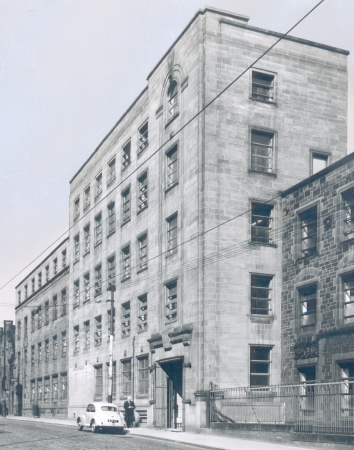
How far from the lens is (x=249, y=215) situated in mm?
36062

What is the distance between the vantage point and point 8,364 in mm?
84312

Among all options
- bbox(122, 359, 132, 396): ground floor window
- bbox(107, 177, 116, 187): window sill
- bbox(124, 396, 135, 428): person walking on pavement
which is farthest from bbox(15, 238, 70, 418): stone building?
bbox(124, 396, 135, 428): person walking on pavement

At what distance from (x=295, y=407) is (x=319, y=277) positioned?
7045 mm

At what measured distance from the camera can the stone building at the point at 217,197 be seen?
34.7 m

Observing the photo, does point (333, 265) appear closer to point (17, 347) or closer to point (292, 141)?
point (292, 141)

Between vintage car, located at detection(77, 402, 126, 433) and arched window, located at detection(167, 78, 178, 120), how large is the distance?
1573cm

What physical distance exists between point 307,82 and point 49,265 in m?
38.6

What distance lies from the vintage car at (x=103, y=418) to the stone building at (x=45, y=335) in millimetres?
23022

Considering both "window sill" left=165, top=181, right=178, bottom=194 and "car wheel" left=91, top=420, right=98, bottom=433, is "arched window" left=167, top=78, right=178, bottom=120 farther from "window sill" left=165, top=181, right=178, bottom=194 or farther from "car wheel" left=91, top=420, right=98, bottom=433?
"car wheel" left=91, top=420, right=98, bottom=433

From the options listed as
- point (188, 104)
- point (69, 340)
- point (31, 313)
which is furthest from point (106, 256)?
point (31, 313)

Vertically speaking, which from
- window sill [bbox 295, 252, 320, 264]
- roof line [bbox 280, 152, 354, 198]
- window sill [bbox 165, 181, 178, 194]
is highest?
window sill [bbox 165, 181, 178, 194]

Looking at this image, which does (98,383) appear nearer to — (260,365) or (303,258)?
(260,365)

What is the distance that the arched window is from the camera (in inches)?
1560

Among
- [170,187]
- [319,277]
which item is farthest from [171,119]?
[319,277]
